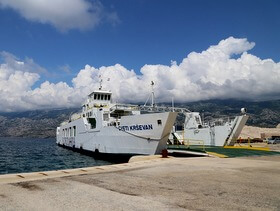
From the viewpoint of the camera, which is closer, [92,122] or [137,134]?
[137,134]

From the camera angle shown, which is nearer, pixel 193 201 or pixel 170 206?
pixel 170 206

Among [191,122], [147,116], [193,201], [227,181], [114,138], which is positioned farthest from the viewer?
[191,122]

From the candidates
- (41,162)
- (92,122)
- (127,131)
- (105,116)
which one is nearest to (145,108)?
(127,131)

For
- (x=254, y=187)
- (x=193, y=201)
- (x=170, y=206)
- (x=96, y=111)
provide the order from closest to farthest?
(x=170, y=206) < (x=193, y=201) < (x=254, y=187) < (x=96, y=111)

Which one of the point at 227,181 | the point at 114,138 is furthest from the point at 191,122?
the point at 227,181

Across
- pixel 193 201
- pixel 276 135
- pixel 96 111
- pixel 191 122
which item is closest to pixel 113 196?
pixel 193 201

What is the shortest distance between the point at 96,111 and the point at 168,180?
25.7 m

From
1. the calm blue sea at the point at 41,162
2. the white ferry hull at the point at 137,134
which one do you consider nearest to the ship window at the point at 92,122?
the calm blue sea at the point at 41,162

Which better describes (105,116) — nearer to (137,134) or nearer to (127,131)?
(127,131)

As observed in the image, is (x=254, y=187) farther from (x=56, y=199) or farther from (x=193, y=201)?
(x=56, y=199)

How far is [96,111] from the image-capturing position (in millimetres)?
33438

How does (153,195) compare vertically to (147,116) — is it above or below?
below

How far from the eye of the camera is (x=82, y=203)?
5602 millimetres

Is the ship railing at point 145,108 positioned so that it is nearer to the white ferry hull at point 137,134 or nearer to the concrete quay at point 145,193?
the white ferry hull at point 137,134
